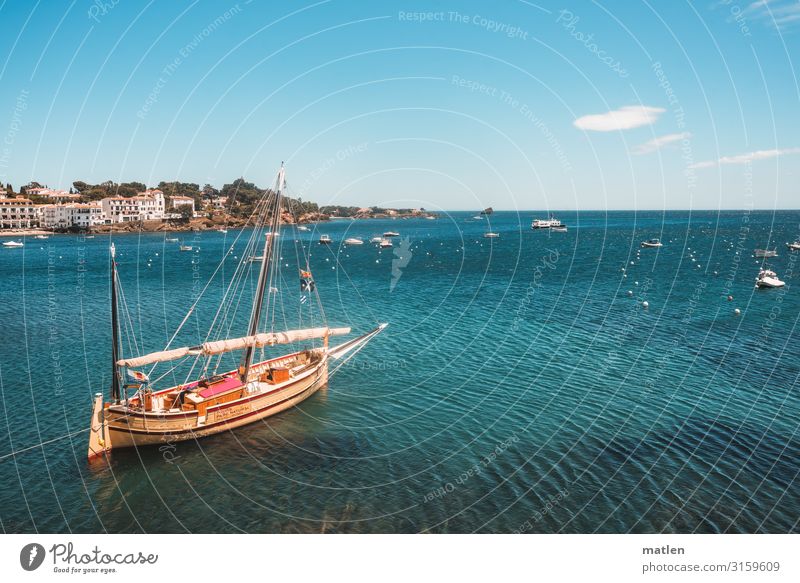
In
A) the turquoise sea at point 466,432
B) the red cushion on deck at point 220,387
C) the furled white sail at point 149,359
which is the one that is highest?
the furled white sail at point 149,359

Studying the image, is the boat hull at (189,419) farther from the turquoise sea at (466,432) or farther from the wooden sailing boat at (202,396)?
the turquoise sea at (466,432)

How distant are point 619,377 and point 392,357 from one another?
1733 centimetres

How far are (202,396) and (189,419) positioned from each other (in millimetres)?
1571

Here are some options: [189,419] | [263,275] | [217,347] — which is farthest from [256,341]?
[189,419]

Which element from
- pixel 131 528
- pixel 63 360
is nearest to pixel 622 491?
pixel 131 528

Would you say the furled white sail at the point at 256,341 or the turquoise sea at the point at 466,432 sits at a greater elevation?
the furled white sail at the point at 256,341

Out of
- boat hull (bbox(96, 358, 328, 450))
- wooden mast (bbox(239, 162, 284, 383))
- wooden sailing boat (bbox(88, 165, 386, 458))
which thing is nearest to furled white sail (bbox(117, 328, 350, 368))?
wooden sailing boat (bbox(88, 165, 386, 458))

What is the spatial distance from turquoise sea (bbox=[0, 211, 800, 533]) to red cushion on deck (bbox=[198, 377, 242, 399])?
252 centimetres

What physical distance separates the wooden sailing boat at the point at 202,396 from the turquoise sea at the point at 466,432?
2.73 ft

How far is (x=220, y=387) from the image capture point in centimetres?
3034

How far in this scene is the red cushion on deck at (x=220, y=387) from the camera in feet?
96.6

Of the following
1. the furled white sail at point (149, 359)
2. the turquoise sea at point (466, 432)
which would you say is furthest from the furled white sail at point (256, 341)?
the turquoise sea at point (466, 432)

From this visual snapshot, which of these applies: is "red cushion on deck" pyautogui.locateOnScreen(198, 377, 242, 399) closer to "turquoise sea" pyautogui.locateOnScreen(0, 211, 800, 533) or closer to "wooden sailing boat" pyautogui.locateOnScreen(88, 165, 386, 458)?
"wooden sailing boat" pyautogui.locateOnScreen(88, 165, 386, 458)

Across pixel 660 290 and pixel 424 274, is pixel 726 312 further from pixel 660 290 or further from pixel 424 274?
pixel 424 274
